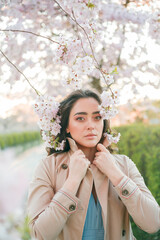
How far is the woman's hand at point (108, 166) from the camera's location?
1561 millimetres

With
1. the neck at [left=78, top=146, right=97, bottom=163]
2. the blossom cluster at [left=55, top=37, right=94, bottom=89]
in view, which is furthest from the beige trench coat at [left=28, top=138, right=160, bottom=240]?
the blossom cluster at [left=55, top=37, right=94, bottom=89]

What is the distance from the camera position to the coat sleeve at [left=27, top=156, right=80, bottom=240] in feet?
4.52

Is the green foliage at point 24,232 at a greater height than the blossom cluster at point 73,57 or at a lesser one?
lesser

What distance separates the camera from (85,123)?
172cm

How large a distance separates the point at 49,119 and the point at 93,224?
2.61 feet

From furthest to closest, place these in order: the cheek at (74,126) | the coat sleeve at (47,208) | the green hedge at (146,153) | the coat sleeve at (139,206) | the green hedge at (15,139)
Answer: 1. the green hedge at (15,139)
2. the green hedge at (146,153)
3. the cheek at (74,126)
4. the coat sleeve at (139,206)
5. the coat sleeve at (47,208)

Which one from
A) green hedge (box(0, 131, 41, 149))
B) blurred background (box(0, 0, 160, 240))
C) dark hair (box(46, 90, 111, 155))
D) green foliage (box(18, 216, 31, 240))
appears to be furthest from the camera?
green hedge (box(0, 131, 41, 149))

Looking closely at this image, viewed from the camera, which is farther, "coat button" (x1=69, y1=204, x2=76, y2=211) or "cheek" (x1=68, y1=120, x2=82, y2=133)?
"cheek" (x1=68, y1=120, x2=82, y2=133)

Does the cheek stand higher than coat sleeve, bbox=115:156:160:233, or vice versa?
the cheek

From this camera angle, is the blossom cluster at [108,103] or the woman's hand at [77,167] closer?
the woman's hand at [77,167]

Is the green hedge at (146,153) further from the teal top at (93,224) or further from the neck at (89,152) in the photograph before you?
the teal top at (93,224)

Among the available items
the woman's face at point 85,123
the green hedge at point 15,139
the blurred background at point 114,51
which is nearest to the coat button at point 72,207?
the woman's face at point 85,123

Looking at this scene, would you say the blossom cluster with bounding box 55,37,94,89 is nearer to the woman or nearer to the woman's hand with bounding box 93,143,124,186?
the woman

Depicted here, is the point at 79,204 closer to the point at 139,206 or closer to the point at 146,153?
the point at 139,206
